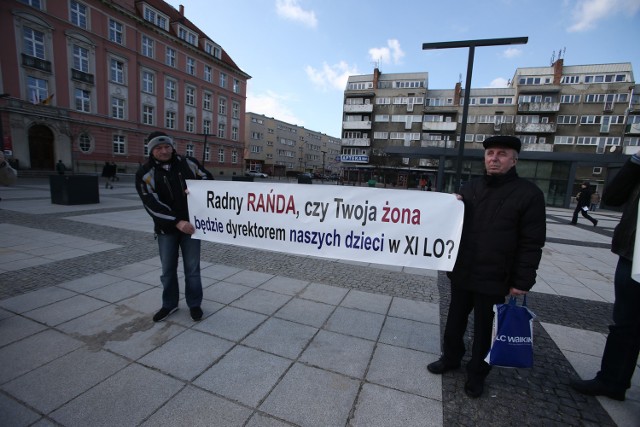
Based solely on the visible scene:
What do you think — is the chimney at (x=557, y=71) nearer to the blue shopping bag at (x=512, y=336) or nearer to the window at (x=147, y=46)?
the window at (x=147, y=46)

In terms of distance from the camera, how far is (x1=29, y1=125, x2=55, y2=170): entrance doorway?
2625cm

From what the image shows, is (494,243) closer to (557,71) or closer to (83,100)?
(83,100)

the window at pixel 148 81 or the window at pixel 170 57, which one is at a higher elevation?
the window at pixel 170 57

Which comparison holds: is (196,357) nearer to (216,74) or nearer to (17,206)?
(17,206)

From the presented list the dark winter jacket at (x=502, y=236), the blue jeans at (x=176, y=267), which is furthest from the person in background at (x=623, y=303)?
the blue jeans at (x=176, y=267)

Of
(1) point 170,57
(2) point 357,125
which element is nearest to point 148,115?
(1) point 170,57

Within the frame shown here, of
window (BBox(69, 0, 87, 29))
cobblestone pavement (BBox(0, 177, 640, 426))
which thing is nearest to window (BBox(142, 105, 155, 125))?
window (BBox(69, 0, 87, 29))

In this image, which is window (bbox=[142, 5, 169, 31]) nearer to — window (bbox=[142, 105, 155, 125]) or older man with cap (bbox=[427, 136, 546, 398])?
window (bbox=[142, 105, 155, 125])

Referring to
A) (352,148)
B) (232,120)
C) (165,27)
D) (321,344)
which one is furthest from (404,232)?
(352,148)

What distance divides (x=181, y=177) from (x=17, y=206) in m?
11.2

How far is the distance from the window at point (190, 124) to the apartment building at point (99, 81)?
5.4 inches

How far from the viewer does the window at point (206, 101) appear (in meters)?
43.0

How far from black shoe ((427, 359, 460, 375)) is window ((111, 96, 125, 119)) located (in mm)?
38879

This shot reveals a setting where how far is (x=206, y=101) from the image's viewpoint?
43.7m
